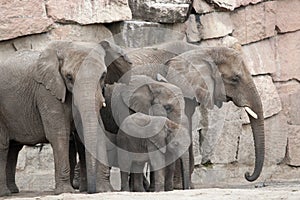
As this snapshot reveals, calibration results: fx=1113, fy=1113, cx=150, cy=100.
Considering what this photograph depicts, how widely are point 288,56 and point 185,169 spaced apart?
4.50 meters

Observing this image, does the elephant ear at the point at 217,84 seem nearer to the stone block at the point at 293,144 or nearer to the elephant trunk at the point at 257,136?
the elephant trunk at the point at 257,136

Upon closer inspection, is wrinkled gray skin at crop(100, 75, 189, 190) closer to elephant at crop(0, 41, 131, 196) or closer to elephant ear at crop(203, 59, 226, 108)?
elephant at crop(0, 41, 131, 196)

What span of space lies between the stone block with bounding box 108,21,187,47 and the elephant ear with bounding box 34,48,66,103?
8.13 ft

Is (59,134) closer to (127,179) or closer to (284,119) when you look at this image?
(127,179)

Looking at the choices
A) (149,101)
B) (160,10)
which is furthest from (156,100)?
(160,10)

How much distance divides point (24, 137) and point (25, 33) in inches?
62.8

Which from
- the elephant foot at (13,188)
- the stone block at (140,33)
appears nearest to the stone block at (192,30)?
the stone block at (140,33)

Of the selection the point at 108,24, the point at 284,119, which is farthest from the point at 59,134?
the point at 284,119

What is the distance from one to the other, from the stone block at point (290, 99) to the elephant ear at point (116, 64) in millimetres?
4158

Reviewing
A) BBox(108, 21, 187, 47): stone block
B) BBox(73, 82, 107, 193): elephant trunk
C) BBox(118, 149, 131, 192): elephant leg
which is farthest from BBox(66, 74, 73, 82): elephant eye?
BBox(108, 21, 187, 47): stone block

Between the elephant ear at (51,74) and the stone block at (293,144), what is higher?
the elephant ear at (51,74)

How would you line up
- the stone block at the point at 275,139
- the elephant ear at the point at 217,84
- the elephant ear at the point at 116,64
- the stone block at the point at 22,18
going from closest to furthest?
the elephant ear at the point at 116,64 → the elephant ear at the point at 217,84 → the stone block at the point at 22,18 → the stone block at the point at 275,139

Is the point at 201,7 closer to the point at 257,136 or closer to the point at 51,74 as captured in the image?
the point at 257,136

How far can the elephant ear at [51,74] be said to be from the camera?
9773 mm
